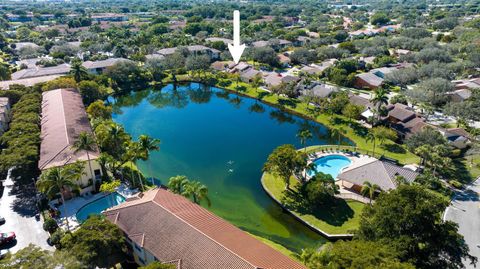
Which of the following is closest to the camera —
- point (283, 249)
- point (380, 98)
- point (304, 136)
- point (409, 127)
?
point (283, 249)

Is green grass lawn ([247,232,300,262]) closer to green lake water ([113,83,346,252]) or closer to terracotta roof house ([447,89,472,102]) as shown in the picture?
green lake water ([113,83,346,252])

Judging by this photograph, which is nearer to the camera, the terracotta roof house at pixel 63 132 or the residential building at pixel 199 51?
the terracotta roof house at pixel 63 132

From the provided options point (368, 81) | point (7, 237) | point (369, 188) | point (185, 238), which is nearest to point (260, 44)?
point (368, 81)

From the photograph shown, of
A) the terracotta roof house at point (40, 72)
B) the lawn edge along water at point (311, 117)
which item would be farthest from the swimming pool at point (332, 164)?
the terracotta roof house at point (40, 72)

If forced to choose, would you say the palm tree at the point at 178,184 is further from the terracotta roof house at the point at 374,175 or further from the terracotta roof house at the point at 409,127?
the terracotta roof house at the point at 409,127

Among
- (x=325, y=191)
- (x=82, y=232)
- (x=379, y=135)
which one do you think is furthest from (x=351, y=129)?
(x=82, y=232)

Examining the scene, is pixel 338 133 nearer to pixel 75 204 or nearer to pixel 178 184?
pixel 178 184
